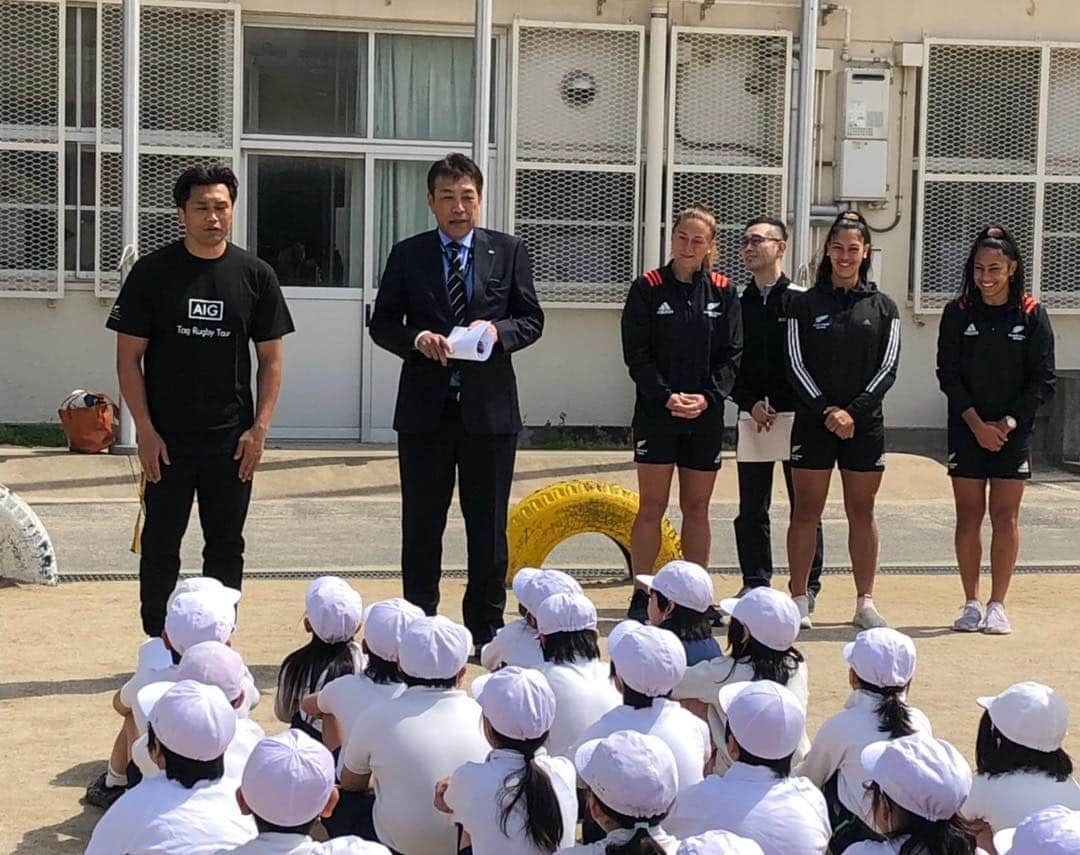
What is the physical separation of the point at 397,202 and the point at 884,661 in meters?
10.7

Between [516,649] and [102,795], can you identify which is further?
[516,649]

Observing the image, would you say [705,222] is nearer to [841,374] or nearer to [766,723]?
[841,374]

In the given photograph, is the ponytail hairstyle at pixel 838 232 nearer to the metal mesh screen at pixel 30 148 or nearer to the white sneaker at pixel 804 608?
the white sneaker at pixel 804 608

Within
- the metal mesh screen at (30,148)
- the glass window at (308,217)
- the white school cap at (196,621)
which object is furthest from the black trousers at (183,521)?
the glass window at (308,217)

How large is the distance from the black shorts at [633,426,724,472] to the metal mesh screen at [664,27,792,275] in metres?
7.59

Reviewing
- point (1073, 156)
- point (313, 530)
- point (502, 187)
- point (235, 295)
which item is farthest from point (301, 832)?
point (1073, 156)

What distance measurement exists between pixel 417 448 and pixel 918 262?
9464 mm

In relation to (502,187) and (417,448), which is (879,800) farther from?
(502,187)

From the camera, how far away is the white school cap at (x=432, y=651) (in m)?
4.43

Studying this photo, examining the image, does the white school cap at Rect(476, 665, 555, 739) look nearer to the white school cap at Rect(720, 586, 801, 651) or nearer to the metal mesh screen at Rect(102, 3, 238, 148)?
the white school cap at Rect(720, 586, 801, 651)

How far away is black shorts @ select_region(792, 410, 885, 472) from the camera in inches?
302

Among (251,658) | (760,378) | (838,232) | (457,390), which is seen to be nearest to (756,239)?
(838,232)

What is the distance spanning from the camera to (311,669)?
16.7 ft

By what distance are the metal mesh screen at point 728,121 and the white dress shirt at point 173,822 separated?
11.6 m
